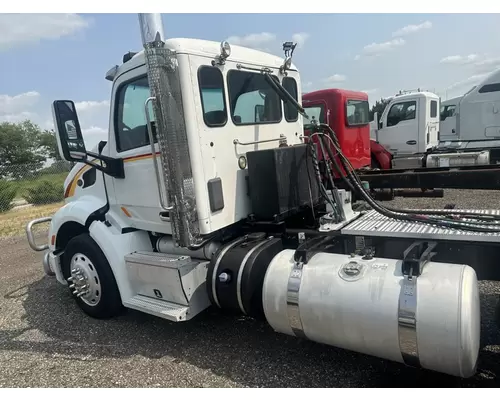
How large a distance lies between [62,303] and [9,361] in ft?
4.44

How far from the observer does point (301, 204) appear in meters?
3.93

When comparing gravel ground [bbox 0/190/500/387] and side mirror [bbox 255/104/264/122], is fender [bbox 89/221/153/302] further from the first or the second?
side mirror [bbox 255/104/264/122]

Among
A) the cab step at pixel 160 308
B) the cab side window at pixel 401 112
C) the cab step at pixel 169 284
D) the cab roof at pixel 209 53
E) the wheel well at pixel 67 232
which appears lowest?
the cab step at pixel 160 308

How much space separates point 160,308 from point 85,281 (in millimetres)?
1163

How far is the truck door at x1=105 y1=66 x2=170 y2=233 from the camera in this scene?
3.74m

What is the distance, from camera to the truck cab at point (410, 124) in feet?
40.2

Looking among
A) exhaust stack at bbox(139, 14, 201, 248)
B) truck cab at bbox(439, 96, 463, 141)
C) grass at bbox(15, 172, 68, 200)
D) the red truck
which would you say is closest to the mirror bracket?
exhaust stack at bbox(139, 14, 201, 248)

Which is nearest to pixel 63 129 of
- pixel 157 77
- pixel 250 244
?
pixel 157 77

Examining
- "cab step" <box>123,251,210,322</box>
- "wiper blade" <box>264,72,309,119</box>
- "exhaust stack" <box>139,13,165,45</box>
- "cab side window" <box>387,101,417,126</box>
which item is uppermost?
"exhaust stack" <box>139,13,165,45</box>

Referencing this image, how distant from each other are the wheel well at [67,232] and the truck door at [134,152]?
2.70 feet

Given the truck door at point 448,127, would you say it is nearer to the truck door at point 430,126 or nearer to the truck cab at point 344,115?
the truck door at point 430,126

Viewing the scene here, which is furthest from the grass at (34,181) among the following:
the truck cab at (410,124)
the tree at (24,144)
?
the tree at (24,144)

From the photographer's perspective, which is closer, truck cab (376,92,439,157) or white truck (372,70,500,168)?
white truck (372,70,500,168)

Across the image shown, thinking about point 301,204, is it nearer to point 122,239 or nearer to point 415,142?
point 122,239
